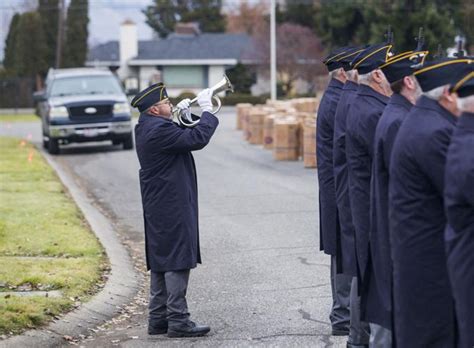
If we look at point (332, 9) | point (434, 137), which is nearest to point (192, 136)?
point (434, 137)

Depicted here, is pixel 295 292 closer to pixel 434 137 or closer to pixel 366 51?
pixel 366 51

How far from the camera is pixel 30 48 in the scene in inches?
2835

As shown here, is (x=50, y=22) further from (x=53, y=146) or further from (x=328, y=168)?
(x=328, y=168)

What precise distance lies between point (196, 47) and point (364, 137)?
7416 cm

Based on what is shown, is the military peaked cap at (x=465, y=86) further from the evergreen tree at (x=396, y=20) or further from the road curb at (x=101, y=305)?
the evergreen tree at (x=396, y=20)

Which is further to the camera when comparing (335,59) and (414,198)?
(335,59)

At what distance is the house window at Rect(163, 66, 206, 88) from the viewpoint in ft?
259

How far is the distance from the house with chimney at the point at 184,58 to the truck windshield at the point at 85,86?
4794 centimetres

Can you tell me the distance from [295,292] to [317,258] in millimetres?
1776

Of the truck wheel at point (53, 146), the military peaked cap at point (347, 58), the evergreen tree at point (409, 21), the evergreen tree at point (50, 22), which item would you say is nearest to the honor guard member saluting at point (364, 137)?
the military peaked cap at point (347, 58)

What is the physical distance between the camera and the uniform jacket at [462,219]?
4809 mm

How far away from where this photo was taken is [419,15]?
49719 millimetres

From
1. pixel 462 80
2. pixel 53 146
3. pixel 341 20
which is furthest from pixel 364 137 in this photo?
pixel 341 20

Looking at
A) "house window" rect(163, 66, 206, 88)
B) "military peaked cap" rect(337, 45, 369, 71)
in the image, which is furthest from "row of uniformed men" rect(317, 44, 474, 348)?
"house window" rect(163, 66, 206, 88)
